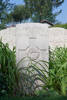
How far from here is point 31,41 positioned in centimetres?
432

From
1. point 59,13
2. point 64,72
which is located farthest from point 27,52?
point 59,13

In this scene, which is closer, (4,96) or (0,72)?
(4,96)

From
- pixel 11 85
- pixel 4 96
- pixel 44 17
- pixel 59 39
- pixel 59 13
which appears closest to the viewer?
pixel 4 96

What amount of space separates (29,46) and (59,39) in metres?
5.16

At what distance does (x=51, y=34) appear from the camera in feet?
30.9

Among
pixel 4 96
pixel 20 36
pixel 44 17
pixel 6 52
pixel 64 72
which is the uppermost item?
pixel 44 17

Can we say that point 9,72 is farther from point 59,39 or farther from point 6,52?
point 59,39

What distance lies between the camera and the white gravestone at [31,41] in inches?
169

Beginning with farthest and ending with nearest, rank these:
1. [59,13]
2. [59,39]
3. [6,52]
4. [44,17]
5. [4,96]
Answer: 1. [44,17]
2. [59,13]
3. [59,39]
4. [6,52]
5. [4,96]

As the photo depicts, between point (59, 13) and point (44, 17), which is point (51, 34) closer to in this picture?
point (59, 13)

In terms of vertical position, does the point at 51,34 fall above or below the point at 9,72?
above

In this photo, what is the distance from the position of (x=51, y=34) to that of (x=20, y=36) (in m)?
5.20

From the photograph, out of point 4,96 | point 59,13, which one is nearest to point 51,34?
point 4,96

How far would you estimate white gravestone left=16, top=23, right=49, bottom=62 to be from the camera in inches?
169
